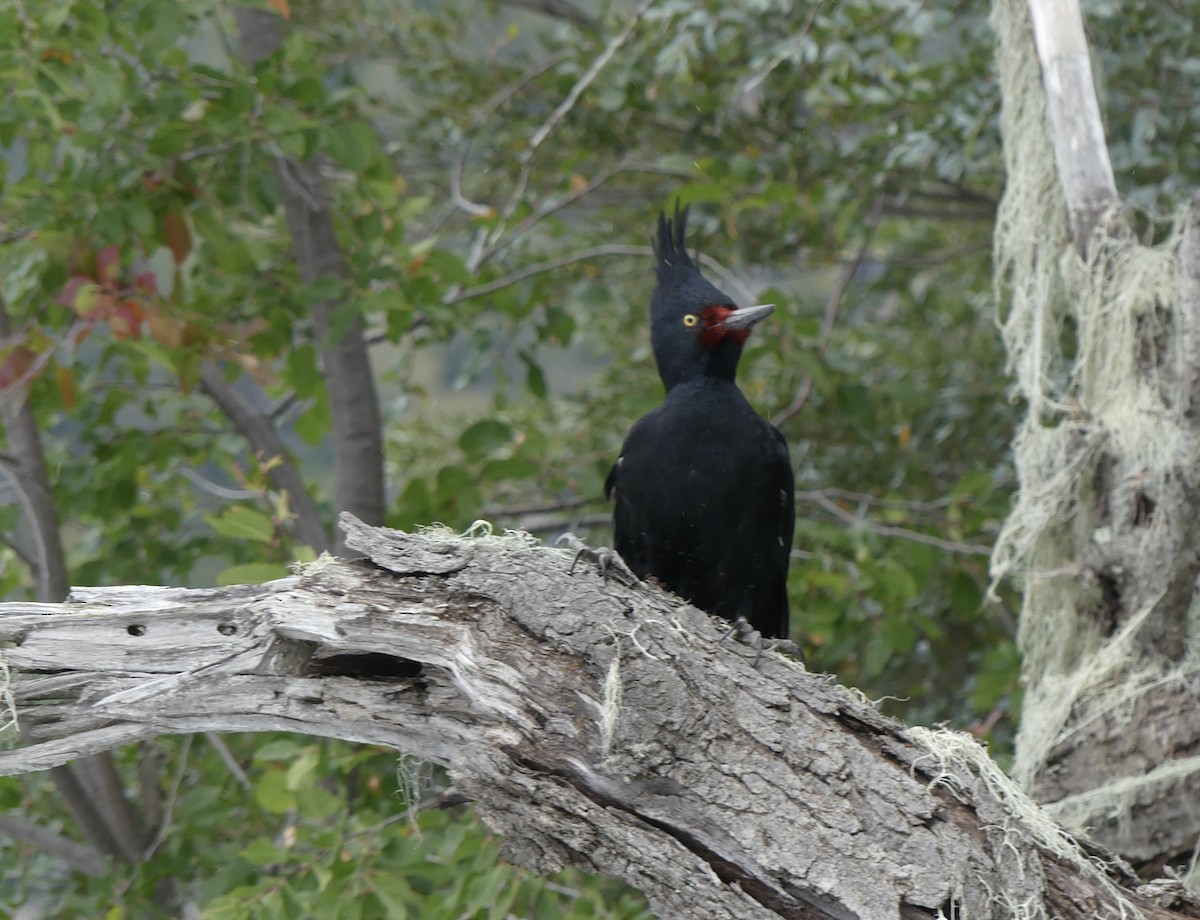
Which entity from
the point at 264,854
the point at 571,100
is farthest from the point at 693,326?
the point at 264,854

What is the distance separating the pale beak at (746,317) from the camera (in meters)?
2.57

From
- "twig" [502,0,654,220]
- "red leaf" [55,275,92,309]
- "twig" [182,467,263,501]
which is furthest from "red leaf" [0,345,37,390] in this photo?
"twig" [502,0,654,220]

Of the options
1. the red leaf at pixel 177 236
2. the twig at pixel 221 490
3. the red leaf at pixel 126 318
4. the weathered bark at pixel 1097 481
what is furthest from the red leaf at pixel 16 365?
the weathered bark at pixel 1097 481

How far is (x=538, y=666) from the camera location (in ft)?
5.61

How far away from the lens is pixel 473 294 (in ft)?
12.0

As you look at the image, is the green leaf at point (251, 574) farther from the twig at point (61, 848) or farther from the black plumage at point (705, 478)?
the twig at point (61, 848)

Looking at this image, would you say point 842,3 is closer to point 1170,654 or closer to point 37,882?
point 1170,654

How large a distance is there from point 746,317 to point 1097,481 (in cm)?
96

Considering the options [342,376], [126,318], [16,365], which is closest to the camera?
[126,318]

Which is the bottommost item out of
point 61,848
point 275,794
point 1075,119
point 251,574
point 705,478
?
point 61,848

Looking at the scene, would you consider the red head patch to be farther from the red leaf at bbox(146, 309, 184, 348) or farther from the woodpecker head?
the red leaf at bbox(146, 309, 184, 348)

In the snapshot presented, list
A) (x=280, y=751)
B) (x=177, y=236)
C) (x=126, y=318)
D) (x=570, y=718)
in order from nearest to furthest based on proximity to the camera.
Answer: (x=570, y=718)
(x=280, y=751)
(x=126, y=318)
(x=177, y=236)

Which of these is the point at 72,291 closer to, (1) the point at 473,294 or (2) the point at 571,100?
(1) the point at 473,294

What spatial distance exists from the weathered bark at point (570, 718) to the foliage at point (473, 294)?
0.78 metres
